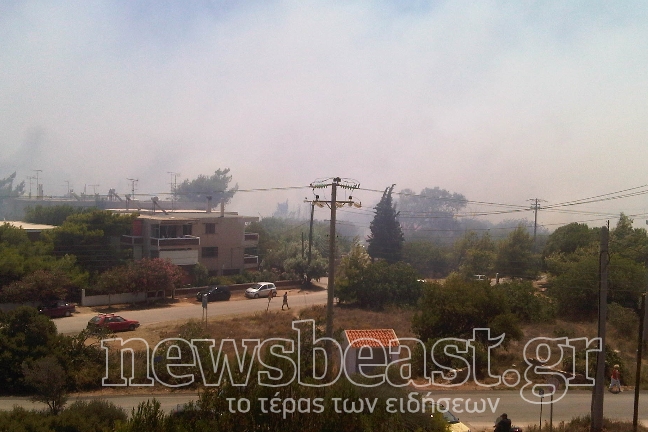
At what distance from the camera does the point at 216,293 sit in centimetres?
3800

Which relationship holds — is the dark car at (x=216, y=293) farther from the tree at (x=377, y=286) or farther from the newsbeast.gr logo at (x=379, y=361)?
the newsbeast.gr logo at (x=379, y=361)

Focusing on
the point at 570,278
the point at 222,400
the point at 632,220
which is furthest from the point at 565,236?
the point at 222,400

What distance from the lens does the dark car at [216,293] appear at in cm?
3775

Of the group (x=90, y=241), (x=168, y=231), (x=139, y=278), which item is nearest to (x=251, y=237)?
(x=168, y=231)

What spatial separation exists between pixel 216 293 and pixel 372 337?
23848mm

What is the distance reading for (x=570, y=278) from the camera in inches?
1272

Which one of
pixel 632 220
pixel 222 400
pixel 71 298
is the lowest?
pixel 71 298

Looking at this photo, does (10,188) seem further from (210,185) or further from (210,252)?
(210,252)

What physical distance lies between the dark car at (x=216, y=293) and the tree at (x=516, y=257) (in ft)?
92.5

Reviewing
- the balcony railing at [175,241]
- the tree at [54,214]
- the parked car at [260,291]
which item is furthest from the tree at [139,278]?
the tree at [54,214]

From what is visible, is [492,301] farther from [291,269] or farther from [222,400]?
[291,269]

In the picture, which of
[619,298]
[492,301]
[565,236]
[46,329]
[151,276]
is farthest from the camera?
[565,236]

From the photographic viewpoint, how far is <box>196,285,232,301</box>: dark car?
3775 centimetres

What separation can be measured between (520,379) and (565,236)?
31.7 meters
